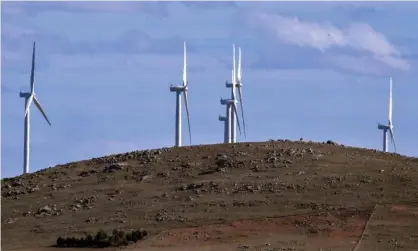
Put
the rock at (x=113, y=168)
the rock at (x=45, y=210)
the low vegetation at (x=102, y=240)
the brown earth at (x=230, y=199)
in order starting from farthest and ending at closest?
the rock at (x=113, y=168) < the rock at (x=45, y=210) < the brown earth at (x=230, y=199) < the low vegetation at (x=102, y=240)

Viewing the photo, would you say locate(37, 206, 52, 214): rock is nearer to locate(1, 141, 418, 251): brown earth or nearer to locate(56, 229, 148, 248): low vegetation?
locate(1, 141, 418, 251): brown earth

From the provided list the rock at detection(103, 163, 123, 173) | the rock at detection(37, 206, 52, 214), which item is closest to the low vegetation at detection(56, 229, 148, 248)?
the rock at detection(37, 206, 52, 214)

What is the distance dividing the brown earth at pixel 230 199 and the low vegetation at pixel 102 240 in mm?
728

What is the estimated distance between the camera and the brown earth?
260ft

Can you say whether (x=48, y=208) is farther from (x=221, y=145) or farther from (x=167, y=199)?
(x=221, y=145)

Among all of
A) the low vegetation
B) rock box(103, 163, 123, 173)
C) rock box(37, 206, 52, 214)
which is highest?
rock box(103, 163, 123, 173)

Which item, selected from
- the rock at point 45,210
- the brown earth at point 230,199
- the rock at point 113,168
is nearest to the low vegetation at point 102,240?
the brown earth at point 230,199

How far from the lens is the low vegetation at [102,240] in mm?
78750

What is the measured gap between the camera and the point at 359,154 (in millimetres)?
98000

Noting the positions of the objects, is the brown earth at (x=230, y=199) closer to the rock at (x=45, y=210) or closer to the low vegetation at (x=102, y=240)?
the rock at (x=45, y=210)

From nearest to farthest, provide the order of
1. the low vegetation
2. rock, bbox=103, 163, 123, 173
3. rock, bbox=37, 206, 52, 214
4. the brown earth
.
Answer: the low vegetation, the brown earth, rock, bbox=37, 206, 52, 214, rock, bbox=103, 163, 123, 173

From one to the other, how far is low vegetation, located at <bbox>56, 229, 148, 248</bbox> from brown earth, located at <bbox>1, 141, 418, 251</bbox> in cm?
73

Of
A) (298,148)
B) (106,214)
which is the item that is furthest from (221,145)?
(106,214)

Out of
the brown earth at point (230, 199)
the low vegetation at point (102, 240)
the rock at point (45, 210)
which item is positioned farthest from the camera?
the rock at point (45, 210)
